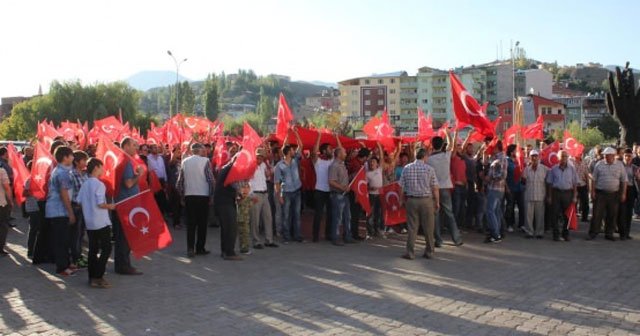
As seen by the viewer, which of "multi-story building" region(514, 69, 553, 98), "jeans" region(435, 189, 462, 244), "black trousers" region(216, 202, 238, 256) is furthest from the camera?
"multi-story building" region(514, 69, 553, 98)

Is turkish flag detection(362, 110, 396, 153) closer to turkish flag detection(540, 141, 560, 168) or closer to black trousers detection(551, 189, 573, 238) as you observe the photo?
turkish flag detection(540, 141, 560, 168)

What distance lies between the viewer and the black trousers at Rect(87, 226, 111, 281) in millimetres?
7988

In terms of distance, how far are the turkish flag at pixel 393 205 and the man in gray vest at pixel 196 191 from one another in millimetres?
3633

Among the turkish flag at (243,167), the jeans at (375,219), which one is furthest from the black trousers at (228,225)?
the jeans at (375,219)

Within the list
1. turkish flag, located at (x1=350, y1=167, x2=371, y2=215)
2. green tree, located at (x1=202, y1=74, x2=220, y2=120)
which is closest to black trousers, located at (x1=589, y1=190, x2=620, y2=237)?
turkish flag, located at (x1=350, y1=167, x2=371, y2=215)

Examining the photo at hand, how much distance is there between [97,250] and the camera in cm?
804

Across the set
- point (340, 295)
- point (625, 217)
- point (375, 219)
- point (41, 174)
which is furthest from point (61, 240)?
point (625, 217)

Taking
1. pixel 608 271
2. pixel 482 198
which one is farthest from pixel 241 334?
pixel 482 198

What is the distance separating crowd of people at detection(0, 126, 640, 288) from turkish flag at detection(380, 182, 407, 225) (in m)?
0.21

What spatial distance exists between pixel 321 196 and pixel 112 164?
14.4 feet

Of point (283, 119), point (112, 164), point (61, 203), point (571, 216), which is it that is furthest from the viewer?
point (283, 119)

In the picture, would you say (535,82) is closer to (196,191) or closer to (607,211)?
(607,211)

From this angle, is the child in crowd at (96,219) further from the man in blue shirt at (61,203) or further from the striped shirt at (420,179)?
the striped shirt at (420,179)

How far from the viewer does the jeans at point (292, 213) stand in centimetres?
1212
